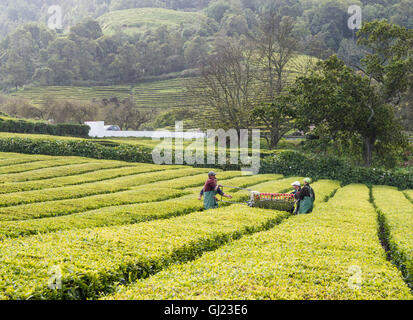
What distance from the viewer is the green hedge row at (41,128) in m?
40.8

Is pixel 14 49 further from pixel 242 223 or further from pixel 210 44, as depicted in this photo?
pixel 242 223

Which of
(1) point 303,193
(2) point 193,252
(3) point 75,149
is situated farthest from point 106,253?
(3) point 75,149

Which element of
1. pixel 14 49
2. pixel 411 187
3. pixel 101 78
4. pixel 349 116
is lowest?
pixel 411 187

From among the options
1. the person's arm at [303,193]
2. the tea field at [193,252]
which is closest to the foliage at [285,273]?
the tea field at [193,252]

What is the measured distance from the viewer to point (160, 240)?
9.91 m

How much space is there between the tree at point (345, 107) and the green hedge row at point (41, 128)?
24.3 metres

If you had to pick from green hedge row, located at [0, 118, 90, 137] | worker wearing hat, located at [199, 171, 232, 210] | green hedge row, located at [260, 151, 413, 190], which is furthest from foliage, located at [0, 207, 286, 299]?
green hedge row, located at [0, 118, 90, 137]

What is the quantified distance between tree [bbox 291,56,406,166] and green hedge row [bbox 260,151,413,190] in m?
3.54

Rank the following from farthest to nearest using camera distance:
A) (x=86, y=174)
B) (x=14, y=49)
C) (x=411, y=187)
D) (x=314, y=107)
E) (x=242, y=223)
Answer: (x=14, y=49) → (x=314, y=107) → (x=411, y=187) → (x=86, y=174) → (x=242, y=223)

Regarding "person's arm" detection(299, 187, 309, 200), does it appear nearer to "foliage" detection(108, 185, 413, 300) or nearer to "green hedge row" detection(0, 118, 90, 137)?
"foliage" detection(108, 185, 413, 300)

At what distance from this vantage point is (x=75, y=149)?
115ft

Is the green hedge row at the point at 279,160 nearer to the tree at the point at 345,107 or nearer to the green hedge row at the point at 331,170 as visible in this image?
the green hedge row at the point at 331,170
